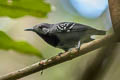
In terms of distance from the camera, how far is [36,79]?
346 cm

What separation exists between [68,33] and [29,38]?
6.95 ft

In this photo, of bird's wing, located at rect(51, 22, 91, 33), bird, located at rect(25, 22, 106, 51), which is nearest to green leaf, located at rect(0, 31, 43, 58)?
bird, located at rect(25, 22, 106, 51)

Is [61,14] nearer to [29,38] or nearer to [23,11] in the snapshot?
[29,38]

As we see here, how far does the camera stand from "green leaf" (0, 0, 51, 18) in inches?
50.1

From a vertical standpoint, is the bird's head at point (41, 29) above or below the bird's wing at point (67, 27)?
below

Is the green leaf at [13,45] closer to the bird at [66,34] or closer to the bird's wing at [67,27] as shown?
the bird at [66,34]

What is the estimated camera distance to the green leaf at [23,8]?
1.27 metres

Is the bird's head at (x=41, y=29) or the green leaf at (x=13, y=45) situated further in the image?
the bird's head at (x=41, y=29)

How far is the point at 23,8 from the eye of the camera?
1312mm

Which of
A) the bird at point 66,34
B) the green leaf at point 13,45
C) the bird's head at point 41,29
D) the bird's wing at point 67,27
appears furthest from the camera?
the bird's head at point 41,29

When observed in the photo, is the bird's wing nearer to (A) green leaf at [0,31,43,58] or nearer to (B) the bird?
(B) the bird

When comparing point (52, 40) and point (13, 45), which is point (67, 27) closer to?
point (52, 40)

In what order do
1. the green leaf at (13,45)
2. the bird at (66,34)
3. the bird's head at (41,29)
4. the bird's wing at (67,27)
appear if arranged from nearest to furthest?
the green leaf at (13,45) → the bird at (66,34) → the bird's wing at (67,27) → the bird's head at (41,29)

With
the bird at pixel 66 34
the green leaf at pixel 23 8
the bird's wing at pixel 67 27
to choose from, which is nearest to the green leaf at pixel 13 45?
the green leaf at pixel 23 8
